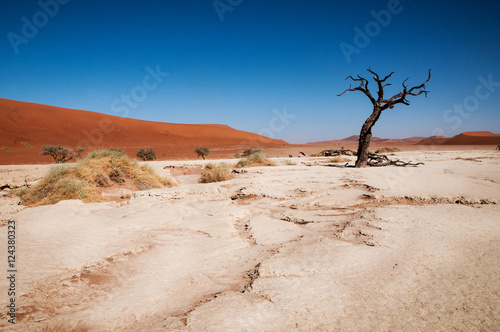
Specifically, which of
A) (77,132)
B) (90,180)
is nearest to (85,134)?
(77,132)

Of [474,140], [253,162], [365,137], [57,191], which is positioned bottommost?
[57,191]

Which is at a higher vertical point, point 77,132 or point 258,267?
point 77,132

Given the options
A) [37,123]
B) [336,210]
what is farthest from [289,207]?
[37,123]

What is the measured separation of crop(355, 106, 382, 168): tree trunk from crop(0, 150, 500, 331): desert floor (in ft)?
15.7

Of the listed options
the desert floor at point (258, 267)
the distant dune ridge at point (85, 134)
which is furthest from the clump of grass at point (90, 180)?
the distant dune ridge at point (85, 134)

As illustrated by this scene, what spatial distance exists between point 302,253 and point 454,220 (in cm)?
216

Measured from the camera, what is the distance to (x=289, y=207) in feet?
14.2

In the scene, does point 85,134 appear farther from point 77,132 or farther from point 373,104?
point 373,104

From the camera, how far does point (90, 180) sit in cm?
574

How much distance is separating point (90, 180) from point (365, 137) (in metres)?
8.95

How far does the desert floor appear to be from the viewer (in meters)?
1.59

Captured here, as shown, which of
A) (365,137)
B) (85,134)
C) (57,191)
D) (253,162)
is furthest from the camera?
(85,134)

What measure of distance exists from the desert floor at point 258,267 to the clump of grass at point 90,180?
2.88ft

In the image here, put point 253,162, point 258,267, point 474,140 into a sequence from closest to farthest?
point 258,267 → point 253,162 → point 474,140
